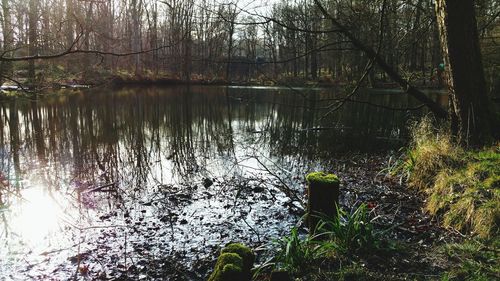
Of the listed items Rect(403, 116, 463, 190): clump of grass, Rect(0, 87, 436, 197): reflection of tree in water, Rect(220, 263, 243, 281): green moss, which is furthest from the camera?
Rect(0, 87, 436, 197): reflection of tree in water

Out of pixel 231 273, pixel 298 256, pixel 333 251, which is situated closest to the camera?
pixel 231 273

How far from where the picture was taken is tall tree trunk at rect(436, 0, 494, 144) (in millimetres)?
7277

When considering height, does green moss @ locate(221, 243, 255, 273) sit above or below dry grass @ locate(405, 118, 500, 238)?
below

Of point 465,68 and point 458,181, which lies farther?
point 465,68

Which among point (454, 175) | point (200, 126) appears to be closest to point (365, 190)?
point (454, 175)

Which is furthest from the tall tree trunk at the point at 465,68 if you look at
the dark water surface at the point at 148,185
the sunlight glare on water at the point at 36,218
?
the sunlight glare on water at the point at 36,218

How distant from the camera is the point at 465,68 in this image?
7.44 m

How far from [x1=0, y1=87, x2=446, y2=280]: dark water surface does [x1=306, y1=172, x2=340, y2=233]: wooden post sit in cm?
83

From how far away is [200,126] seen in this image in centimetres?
1778

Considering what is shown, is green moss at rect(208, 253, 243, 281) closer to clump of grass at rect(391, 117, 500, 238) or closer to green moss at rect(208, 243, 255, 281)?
green moss at rect(208, 243, 255, 281)

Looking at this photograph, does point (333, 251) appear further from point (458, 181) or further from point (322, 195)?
point (458, 181)

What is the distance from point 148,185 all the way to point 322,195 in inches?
190

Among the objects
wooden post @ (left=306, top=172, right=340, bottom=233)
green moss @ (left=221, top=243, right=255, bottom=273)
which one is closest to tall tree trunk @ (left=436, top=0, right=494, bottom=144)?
wooden post @ (left=306, top=172, right=340, bottom=233)

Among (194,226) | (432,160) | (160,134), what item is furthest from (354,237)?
(160,134)
